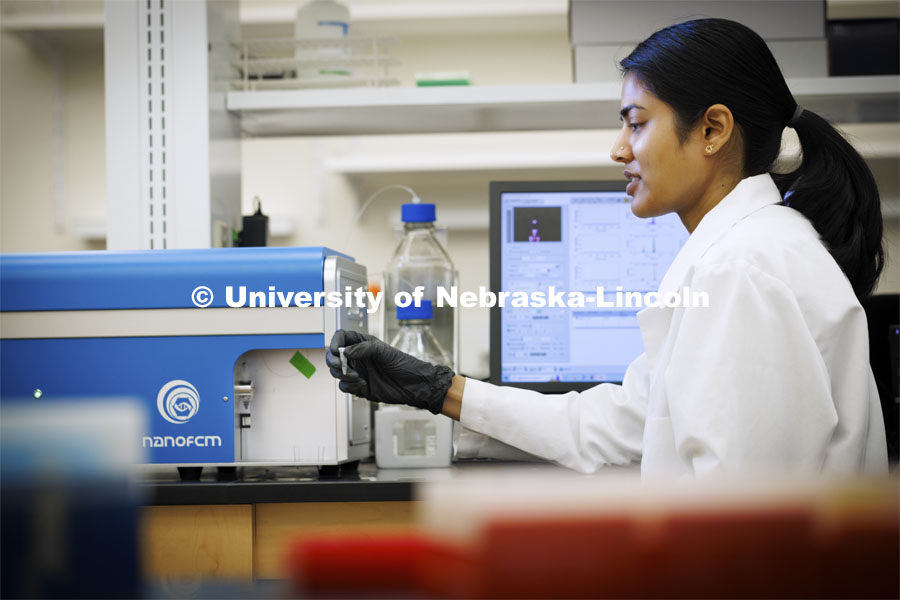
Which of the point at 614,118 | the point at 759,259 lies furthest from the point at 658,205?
the point at 614,118

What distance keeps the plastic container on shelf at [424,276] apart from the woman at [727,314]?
0.77ft

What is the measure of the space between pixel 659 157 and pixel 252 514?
29.8 inches

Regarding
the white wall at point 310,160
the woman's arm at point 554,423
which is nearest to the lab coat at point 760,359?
the woman's arm at point 554,423

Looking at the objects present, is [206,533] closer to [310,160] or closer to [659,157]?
[659,157]

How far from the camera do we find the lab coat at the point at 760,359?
90cm

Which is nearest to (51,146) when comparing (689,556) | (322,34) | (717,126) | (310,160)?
(310,160)

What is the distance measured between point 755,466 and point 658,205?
43 cm

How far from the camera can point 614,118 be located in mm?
1743

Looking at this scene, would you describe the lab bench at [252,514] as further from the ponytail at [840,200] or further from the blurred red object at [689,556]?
Result: the blurred red object at [689,556]

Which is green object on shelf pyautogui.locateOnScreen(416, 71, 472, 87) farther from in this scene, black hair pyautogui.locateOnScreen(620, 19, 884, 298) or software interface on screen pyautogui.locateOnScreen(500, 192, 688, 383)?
black hair pyautogui.locateOnScreen(620, 19, 884, 298)

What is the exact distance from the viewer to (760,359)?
0.91 metres

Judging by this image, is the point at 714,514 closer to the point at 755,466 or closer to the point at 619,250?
the point at 755,466

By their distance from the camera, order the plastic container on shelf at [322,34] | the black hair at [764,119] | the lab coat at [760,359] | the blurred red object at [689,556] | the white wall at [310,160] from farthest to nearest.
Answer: the white wall at [310,160], the plastic container on shelf at [322,34], the black hair at [764,119], the lab coat at [760,359], the blurred red object at [689,556]

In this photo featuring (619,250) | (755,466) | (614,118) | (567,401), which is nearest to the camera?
(755,466)
